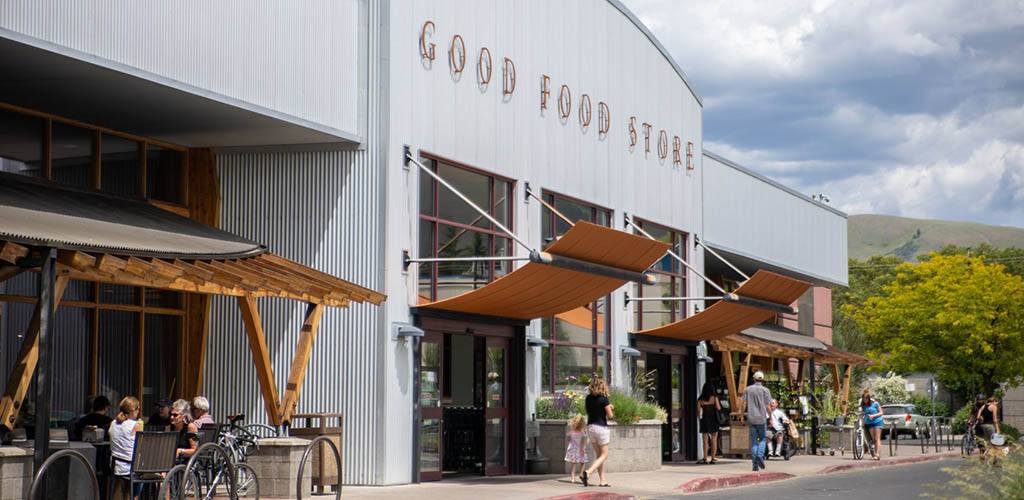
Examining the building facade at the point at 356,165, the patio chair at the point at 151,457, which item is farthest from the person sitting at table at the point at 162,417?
the building facade at the point at 356,165

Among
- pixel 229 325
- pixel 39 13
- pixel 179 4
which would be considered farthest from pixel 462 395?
pixel 39 13

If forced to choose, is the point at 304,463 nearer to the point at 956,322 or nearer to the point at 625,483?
the point at 625,483

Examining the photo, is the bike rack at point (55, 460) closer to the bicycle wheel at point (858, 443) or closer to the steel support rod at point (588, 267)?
the steel support rod at point (588, 267)

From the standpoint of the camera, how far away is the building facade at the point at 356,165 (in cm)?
1689

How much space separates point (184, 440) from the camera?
14.9 metres

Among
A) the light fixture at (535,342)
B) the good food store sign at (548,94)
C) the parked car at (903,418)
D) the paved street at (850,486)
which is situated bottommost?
the parked car at (903,418)

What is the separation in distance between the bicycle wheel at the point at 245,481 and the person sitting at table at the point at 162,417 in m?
1.54

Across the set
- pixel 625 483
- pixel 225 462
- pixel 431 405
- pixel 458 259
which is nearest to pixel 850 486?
pixel 625 483

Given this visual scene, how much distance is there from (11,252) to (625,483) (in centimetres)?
1162

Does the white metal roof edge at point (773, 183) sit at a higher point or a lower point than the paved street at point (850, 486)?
higher

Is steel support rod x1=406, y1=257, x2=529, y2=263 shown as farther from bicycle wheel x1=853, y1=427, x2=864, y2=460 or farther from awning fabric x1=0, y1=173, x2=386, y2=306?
bicycle wheel x1=853, y1=427, x2=864, y2=460

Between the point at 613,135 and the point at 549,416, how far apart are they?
6592mm

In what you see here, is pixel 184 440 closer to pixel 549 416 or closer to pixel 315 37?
pixel 315 37

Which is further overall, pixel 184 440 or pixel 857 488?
pixel 857 488
